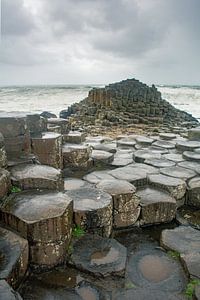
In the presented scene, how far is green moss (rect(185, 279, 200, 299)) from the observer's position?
9.80ft

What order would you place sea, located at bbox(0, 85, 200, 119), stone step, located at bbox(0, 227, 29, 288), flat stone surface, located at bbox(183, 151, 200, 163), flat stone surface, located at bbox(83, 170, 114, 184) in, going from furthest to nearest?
sea, located at bbox(0, 85, 200, 119)
flat stone surface, located at bbox(183, 151, 200, 163)
flat stone surface, located at bbox(83, 170, 114, 184)
stone step, located at bbox(0, 227, 29, 288)

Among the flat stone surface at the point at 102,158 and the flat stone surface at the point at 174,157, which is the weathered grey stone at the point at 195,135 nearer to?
the flat stone surface at the point at 174,157

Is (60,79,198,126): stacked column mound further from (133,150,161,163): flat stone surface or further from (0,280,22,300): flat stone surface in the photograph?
(0,280,22,300): flat stone surface

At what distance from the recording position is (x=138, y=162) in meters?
6.71

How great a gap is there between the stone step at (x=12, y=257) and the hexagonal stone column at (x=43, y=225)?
0.14 metres

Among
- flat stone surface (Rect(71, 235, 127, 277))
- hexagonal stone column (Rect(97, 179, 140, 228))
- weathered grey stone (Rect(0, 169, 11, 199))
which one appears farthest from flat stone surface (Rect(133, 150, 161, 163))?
weathered grey stone (Rect(0, 169, 11, 199))

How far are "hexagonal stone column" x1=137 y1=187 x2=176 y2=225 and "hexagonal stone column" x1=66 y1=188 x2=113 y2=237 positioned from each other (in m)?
0.64

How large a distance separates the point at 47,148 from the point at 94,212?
72.6 inches

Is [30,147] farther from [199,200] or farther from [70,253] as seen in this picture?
[199,200]

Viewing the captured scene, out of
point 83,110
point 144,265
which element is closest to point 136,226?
point 144,265

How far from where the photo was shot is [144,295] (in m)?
3.00

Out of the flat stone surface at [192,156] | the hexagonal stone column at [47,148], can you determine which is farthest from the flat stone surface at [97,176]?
the flat stone surface at [192,156]

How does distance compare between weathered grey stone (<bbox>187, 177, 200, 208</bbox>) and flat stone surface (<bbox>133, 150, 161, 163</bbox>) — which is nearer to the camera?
weathered grey stone (<bbox>187, 177, 200, 208</bbox>)

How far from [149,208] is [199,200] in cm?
118
